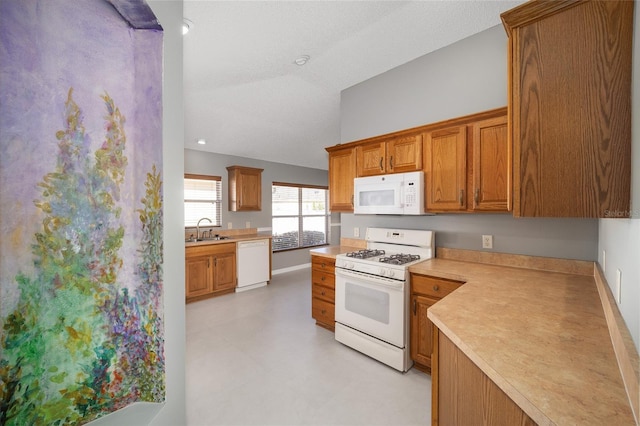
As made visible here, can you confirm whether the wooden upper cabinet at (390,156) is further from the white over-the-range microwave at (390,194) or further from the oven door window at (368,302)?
the oven door window at (368,302)

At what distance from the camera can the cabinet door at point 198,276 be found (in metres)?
4.07

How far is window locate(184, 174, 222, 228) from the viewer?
4.72 meters

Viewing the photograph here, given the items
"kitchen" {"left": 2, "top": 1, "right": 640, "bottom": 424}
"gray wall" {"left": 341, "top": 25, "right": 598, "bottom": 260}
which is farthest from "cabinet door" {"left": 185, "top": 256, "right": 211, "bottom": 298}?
"gray wall" {"left": 341, "top": 25, "right": 598, "bottom": 260}

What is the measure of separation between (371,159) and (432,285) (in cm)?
146

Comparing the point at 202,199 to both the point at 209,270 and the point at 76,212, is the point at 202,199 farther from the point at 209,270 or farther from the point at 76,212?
the point at 76,212

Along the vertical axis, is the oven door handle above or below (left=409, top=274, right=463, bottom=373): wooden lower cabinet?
above

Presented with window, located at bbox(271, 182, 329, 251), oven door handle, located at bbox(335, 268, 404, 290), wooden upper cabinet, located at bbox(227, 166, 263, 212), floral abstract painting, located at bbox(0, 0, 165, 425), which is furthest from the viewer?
window, located at bbox(271, 182, 329, 251)

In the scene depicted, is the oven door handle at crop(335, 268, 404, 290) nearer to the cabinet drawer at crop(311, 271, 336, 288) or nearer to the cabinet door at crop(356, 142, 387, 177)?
the cabinet drawer at crop(311, 271, 336, 288)

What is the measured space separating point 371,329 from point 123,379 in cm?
200

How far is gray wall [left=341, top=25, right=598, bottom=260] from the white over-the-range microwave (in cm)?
41

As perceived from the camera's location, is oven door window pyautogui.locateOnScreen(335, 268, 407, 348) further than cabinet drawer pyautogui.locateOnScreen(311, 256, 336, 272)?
No

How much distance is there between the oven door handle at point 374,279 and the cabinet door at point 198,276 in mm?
2513

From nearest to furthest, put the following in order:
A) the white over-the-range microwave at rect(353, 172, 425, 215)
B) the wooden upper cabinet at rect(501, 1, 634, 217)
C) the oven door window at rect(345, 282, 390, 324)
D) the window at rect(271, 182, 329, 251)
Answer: the wooden upper cabinet at rect(501, 1, 634, 217) → the oven door window at rect(345, 282, 390, 324) → the white over-the-range microwave at rect(353, 172, 425, 215) → the window at rect(271, 182, 329, 251)

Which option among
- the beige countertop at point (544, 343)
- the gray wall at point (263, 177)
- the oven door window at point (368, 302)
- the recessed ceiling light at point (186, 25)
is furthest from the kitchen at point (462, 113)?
the gray wall at point (263, 177)
